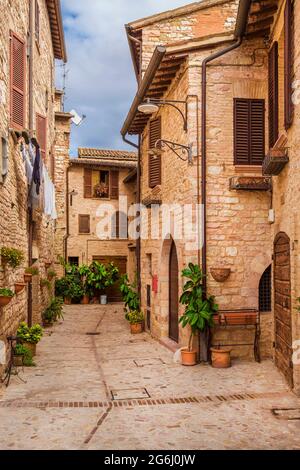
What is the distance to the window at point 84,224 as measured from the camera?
25.8 meters

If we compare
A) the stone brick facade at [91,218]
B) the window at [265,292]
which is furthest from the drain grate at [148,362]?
the stone brick facade at [91,218]

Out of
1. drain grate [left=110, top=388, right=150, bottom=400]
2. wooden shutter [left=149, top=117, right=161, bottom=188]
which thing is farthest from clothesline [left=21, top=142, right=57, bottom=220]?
drain grate [left=110, top=388, right=150, bottom=400]

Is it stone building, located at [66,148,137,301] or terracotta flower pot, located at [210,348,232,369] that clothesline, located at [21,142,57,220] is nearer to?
terracotta flower pot, located at [210,348,232,369]

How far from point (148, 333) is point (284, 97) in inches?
337

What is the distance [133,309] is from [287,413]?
929 cm

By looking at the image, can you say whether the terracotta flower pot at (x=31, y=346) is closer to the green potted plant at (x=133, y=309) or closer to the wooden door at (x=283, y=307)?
the green potted plant at (x=133, y=309)

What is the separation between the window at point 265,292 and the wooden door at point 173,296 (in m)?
2.24

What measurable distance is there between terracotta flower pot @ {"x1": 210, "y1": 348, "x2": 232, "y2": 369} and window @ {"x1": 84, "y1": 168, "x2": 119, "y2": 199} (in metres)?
17.6

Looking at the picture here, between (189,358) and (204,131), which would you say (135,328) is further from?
(204,131)

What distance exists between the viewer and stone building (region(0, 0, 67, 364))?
28.3 feet

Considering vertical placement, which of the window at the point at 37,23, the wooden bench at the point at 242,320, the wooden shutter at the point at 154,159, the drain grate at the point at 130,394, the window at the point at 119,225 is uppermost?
the window at the point at 37,23

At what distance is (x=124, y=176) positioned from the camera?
2641 centimetres

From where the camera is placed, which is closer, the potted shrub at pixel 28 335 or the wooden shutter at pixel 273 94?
the wooden shutter at pixel 273 94

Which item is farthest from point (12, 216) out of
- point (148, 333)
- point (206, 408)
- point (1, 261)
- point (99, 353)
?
point (148, 333)
